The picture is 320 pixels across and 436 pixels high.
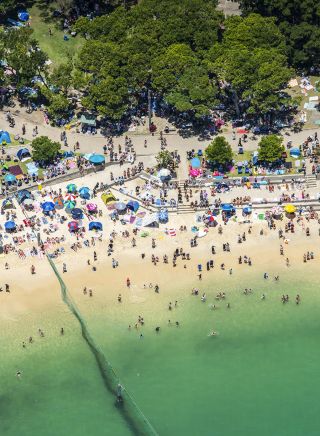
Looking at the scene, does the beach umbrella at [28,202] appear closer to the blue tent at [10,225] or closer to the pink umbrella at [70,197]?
the blue tent at [10,225]

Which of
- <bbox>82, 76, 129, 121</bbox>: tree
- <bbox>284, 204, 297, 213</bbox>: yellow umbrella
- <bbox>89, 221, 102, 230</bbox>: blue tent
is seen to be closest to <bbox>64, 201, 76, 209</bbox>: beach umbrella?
<bbox>89, 221, 102, 230</bbox>: blue tent

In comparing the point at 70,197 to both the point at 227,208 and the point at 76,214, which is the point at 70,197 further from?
the point at 227,208

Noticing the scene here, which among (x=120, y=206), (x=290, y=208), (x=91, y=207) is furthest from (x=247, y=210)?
(x=91, y=207)

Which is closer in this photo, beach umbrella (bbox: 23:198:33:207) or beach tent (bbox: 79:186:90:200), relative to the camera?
beach umbrella (bbox: 23:198:33:207)

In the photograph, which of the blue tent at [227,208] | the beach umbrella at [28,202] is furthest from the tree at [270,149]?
the beach umbrella at [28,202]

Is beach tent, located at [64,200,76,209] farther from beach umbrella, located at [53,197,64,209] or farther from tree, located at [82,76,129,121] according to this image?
tree, located at [82,76,129,121]
